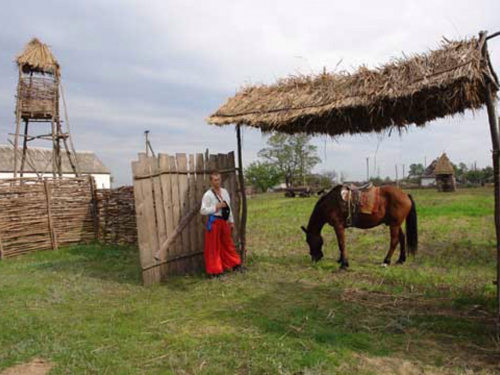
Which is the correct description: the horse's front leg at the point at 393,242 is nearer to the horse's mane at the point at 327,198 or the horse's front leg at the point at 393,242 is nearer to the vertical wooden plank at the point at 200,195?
the horse's mane at the point at 327,198

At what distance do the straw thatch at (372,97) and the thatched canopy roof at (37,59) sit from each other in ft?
36.8

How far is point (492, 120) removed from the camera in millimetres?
3555

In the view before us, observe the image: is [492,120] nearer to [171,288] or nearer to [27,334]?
[171,288]

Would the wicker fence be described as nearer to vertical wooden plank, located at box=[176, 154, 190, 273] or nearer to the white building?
vertical wooden plank, located at box=[176, 154, 190, 273]

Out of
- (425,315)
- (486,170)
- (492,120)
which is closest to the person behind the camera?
(492,120)

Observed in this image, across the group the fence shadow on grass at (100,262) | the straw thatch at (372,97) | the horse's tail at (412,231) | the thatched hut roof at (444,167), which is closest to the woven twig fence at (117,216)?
the fence shadow on grass at (100,262)

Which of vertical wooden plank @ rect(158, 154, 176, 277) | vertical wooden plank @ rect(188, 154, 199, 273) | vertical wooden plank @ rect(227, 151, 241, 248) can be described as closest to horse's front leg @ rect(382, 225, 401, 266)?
vertical wooden plank @ rect(227, 151, 241, 248)

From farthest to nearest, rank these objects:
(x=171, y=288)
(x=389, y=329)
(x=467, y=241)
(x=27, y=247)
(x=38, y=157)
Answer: (x=38, y=157), (x=27, y=247), (x=467, y=241), (x=171, y=288), (x=389, y=329)

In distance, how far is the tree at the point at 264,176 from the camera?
4991 cm

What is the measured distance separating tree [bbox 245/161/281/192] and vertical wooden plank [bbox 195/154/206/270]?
43.1 m

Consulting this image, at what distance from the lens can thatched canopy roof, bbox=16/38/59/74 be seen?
13991mm

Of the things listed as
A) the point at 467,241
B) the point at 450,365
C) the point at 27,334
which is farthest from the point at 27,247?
the point at 467,241

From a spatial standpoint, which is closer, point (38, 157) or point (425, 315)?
point (425, 315)

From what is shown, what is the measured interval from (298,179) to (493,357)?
44879mm
